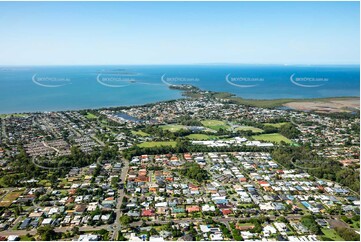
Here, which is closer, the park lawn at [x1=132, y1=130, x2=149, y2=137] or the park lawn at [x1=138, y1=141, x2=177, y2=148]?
the park lawn at [x1=138, y1=141, x2=177, y2=148]

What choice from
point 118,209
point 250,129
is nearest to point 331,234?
point 118,209

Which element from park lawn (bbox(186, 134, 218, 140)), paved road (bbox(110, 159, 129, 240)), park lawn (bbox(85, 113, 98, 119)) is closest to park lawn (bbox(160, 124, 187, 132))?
park lawn (bbox(186, 134, 218, 140))

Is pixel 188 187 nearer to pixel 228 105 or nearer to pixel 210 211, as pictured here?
pixel 210 211

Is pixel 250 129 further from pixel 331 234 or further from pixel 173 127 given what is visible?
pixel 331 234

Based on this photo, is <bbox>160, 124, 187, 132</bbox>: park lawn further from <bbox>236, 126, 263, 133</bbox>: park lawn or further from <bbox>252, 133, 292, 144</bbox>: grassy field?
<bbox>252, 133, 292, 144</bbox>: grassy field

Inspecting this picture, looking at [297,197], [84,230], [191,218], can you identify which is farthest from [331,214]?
[84,230]

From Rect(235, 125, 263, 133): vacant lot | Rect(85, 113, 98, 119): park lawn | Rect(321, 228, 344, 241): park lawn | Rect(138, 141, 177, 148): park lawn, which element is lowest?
Rect(85, 113, 98, 119): park lawn

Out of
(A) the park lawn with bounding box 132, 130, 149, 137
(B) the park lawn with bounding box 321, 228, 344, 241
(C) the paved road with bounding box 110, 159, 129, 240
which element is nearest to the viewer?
(B) the park lawn with bounding box 321, 228, 344, 241
